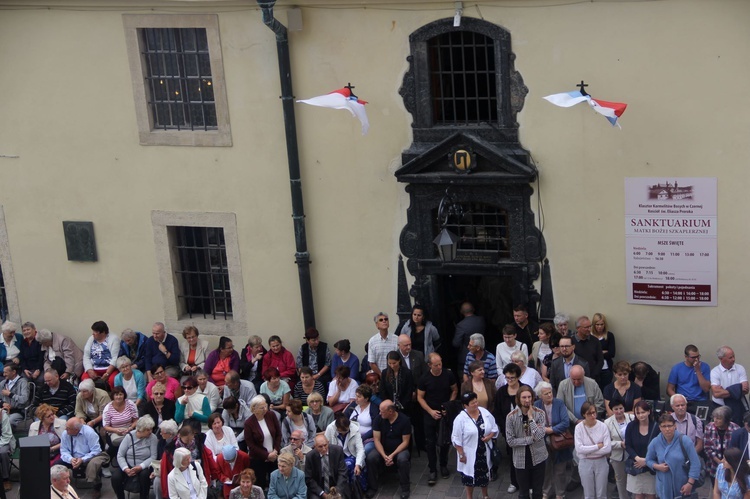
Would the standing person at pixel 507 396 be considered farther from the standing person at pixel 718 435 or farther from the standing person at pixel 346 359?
the standing person at pixel 346 359

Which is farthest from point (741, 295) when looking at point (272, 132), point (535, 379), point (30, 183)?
point (30, 183)

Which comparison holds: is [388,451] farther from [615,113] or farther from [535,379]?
[615,113]

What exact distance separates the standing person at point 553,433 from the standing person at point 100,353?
6.27 metres

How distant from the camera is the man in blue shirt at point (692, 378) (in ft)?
49.0

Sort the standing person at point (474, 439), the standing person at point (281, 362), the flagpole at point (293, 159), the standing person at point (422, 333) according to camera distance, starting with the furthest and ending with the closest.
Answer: the standing person at point (281, 362), the standing person at point (422, 333), the flagpole at point (293, 159), the standing person at point (474, 439)

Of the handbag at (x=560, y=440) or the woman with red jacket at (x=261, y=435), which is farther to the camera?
the woman with red jacket at (x=261, y=435)

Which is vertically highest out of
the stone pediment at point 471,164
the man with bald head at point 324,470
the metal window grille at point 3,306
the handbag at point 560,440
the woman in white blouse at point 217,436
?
the stone pediment at point 471,164

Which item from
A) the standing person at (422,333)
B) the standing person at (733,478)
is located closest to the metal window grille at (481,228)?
the standing person at (422,333)

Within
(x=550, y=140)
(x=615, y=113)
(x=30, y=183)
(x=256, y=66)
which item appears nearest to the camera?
(x=615, y=113)

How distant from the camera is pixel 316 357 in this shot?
16.9 m

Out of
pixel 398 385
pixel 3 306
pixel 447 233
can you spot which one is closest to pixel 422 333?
pixel 398 385

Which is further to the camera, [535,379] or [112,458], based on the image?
[112,458]

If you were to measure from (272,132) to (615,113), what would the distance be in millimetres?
4662

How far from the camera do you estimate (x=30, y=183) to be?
18.2 m
